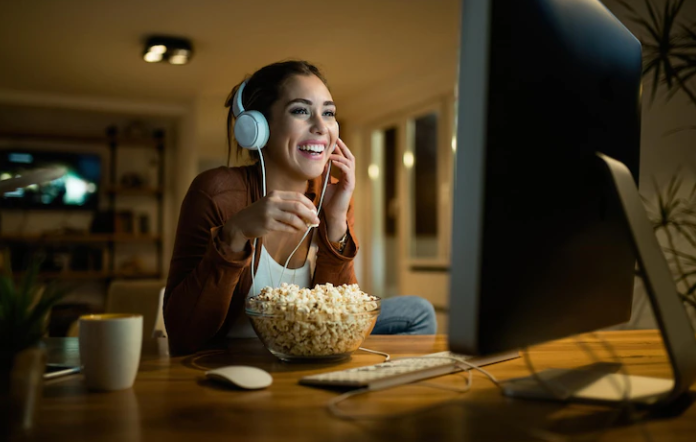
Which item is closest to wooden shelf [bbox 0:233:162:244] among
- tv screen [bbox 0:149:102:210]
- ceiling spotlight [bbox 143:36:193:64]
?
tv screen [bbox 0:149:102:210]

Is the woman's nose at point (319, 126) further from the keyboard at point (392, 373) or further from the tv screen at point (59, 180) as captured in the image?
the tv screen at point (59, 180)

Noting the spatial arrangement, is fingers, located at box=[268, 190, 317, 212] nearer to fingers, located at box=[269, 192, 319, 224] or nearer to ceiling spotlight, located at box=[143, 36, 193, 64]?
fingers, located at box=[269, 192, 319, 224]

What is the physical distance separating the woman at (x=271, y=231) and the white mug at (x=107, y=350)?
303 millimetres

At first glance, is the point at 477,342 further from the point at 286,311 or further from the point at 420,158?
the point at 420,158

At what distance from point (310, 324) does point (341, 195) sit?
521 millimetres

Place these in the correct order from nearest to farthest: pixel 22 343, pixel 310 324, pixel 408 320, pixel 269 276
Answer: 1. pixel 22 343
2. pixel 310 324
3. pixel 269 276
4. pixel 408 320

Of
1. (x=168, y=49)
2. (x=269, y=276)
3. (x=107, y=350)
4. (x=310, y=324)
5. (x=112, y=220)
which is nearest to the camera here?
(x=107, y=350)

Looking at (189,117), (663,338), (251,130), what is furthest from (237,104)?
(189,117)

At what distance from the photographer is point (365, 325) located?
85 cm

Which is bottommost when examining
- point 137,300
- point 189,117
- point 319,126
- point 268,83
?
point 137,300

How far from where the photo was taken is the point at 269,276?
127 centimetres

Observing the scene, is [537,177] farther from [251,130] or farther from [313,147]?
[313,147]

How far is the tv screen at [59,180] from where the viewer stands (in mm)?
6168

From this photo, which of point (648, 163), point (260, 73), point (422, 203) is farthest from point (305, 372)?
point (422, 203)
